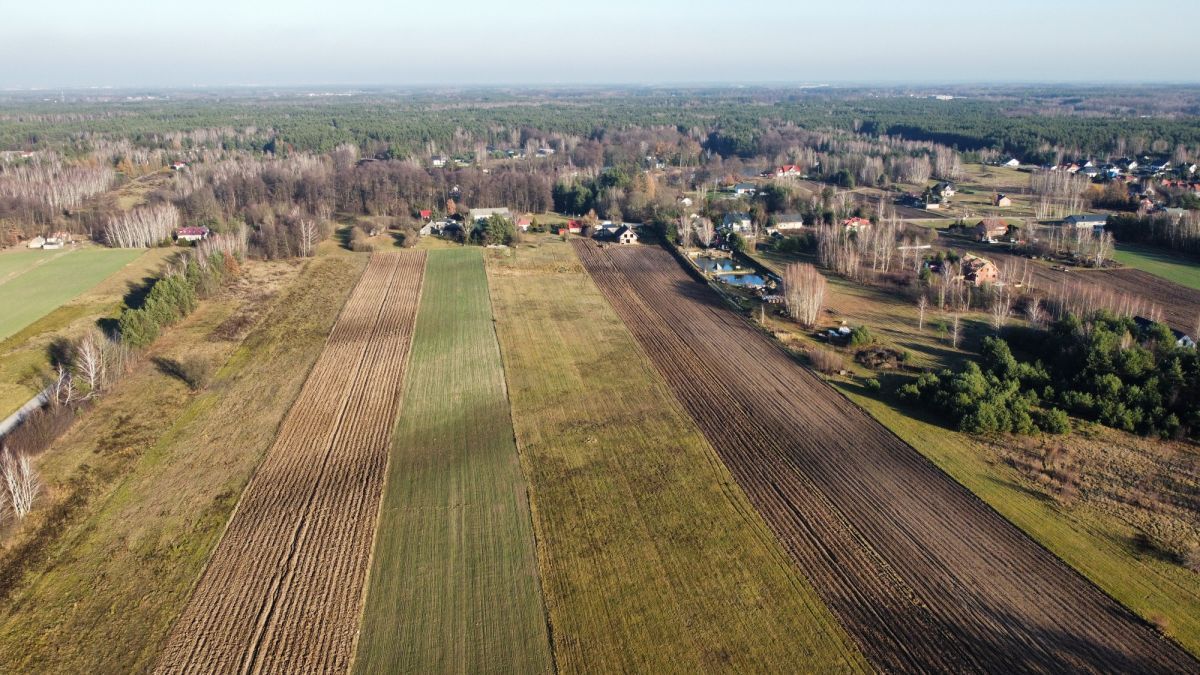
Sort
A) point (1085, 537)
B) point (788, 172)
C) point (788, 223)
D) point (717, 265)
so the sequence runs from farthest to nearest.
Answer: point (788, 172) < point (788, 223) < point (717, 265) < point (1085, 537)

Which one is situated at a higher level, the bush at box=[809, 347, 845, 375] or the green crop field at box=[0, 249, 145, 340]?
the green crop field at box=[0, 249, 145, 340]

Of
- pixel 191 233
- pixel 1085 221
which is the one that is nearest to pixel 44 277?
pixel 191 233

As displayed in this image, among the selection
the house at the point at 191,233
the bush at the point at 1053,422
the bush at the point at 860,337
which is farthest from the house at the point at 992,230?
the house at the point at 191,233

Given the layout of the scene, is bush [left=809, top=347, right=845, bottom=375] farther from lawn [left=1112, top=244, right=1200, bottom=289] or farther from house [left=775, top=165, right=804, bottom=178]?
house [left=775, top=165, right=804, bottom=178]

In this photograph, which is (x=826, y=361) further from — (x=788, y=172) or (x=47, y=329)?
(x=788, y=172)

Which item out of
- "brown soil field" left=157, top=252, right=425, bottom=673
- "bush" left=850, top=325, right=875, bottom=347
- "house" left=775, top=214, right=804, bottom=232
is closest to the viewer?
"brown soil field" left=157, top=252, right=425, bottom=673

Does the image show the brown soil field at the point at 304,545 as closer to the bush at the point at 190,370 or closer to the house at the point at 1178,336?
the bush at the point at 190,370

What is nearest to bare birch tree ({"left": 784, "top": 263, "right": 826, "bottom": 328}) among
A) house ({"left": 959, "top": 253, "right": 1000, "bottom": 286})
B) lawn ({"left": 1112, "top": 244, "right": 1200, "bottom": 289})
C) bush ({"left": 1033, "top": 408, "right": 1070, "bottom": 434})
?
house ({"left": 959, "top": 253, "right": 1000, "bottom": 286})
